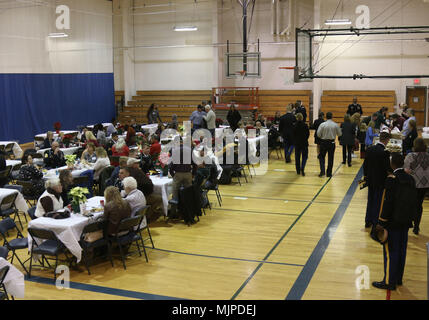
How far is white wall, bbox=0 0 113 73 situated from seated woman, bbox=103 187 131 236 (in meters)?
12.3

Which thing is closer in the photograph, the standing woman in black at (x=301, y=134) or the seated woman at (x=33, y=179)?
the seated woman at (x=33, y=179)

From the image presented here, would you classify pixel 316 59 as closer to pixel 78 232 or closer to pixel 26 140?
pixel 26 140

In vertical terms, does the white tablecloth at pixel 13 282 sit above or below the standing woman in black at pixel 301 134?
below

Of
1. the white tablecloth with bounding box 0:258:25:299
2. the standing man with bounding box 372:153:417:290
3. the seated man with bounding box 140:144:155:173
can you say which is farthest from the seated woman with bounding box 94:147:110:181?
the standing man with bounding box 372:153:417:290

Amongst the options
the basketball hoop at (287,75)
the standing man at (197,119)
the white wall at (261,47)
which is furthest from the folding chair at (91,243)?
the basketball hoop at (287,75)

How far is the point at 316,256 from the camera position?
6.69m

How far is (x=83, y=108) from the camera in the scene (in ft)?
68.4

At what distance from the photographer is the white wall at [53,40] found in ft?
55.2

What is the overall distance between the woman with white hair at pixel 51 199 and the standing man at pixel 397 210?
4.24 meters

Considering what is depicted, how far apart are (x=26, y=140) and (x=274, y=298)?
14.6 meters

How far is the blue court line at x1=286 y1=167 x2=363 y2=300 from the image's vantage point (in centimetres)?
559

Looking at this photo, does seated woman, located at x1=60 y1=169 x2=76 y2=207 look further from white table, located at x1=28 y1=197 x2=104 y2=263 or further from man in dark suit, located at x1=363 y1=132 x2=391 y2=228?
man in dark suit, located at x1=363 y1=132 x2=391 y2=228

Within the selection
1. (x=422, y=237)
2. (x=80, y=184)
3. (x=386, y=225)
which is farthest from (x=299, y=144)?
(x=386, y=225)

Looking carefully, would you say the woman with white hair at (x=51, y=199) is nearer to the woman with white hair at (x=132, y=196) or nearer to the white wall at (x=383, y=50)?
the woman with white hair at (x=132, y=196)
